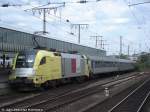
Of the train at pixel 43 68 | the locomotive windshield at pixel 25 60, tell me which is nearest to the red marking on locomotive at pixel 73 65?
the train at pixel 43 68

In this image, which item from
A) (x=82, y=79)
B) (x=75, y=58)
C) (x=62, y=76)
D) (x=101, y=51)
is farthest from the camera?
(x=101, y=51)

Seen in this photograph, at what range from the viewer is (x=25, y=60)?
26.6m

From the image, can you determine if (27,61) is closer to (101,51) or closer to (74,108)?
(74,108)

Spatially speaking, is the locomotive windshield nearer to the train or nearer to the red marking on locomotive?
the train

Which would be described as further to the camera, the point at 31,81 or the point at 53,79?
the point at 53,79

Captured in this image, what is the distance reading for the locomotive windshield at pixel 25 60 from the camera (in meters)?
26.4

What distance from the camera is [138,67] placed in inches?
4370

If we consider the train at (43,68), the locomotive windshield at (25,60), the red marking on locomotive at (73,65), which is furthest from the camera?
the red marking on locomotive at (73,65)

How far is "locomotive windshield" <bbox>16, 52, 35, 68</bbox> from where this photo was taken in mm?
26438

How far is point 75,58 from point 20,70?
10876 millimetres

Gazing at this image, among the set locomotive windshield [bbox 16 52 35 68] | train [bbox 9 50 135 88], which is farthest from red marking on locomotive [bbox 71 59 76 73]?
locomotive windshield [bbox 16 52 35 68]

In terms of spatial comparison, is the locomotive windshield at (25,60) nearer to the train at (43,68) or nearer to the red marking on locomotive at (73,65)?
the train at (43,68)

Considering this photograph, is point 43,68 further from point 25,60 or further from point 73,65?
point 73,65

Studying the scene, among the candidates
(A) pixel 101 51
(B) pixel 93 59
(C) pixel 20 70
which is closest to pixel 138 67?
(A) pixel 101 51
